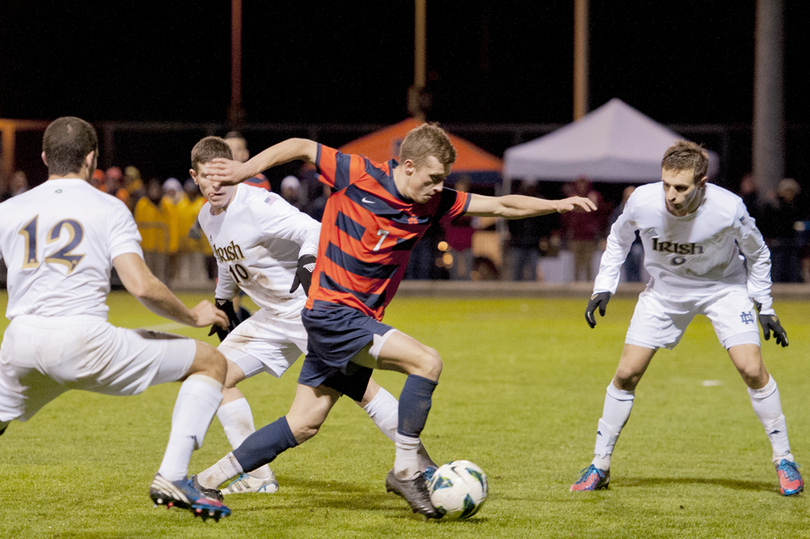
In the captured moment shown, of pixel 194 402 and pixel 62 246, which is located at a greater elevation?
pixel 62 246

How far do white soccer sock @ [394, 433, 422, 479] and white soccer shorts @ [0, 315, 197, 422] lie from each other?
1140 millimetres

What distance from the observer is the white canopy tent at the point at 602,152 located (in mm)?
18984

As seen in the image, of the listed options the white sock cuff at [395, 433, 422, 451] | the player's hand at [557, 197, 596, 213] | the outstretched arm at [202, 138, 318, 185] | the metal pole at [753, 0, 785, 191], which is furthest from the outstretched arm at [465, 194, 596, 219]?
the metal pole at [753, 0, 785, 191]

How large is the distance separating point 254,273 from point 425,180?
1.35 m

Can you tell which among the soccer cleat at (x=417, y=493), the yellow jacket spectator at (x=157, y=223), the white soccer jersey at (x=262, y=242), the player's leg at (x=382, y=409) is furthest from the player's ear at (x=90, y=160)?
the yellow jacket spectator at (x=157, y=223)

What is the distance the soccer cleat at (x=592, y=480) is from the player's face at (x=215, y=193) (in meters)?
2.57

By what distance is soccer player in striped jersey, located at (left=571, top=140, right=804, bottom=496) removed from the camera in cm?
595

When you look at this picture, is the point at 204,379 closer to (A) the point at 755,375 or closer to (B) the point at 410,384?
(B) the point at 410,384

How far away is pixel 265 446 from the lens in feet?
17.5

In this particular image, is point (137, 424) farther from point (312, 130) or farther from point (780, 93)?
point (780, 93)

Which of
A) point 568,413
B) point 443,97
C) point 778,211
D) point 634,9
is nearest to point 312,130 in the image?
point 778,211

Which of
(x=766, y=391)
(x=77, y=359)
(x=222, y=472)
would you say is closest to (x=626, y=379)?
(x=766, y=391)

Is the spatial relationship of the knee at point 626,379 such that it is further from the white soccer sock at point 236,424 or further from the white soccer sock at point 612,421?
the white soccer sock at point 236,424

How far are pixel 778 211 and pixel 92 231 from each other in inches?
671
